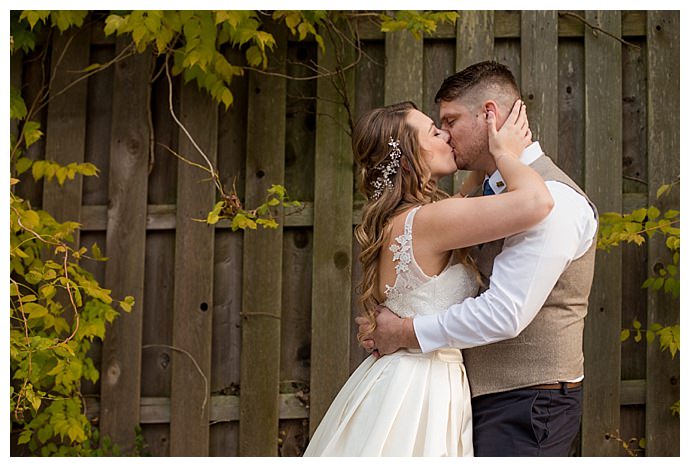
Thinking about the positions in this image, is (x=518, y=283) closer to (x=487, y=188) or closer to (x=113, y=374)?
(x=487, y=188)

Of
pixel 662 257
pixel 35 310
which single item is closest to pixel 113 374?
pixel 35 310

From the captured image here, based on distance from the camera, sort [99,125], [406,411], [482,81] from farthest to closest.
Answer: [99,125], [482,81], [406,411]

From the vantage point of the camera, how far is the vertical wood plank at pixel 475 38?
376 centimetres

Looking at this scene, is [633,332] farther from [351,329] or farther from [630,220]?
[351,329]

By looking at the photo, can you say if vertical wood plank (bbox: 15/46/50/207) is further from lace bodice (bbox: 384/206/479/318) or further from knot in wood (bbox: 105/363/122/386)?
lace bodice (bbox: 384/206/479/318)

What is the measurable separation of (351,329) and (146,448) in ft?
3.56

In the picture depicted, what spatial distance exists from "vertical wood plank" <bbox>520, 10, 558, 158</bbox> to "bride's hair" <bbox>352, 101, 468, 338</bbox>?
119cm

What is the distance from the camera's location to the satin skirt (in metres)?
2.41

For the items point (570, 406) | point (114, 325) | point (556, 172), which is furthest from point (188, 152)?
point (570, 406)

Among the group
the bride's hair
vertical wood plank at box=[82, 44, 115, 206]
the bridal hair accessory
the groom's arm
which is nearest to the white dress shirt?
the groom's arm

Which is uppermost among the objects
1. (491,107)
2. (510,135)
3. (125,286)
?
(491,107)

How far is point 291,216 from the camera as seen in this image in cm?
379

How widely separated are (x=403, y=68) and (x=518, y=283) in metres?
1.70

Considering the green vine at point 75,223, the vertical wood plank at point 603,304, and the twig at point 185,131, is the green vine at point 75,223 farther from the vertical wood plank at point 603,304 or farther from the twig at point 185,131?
the vertical wood plank at point 603,304
